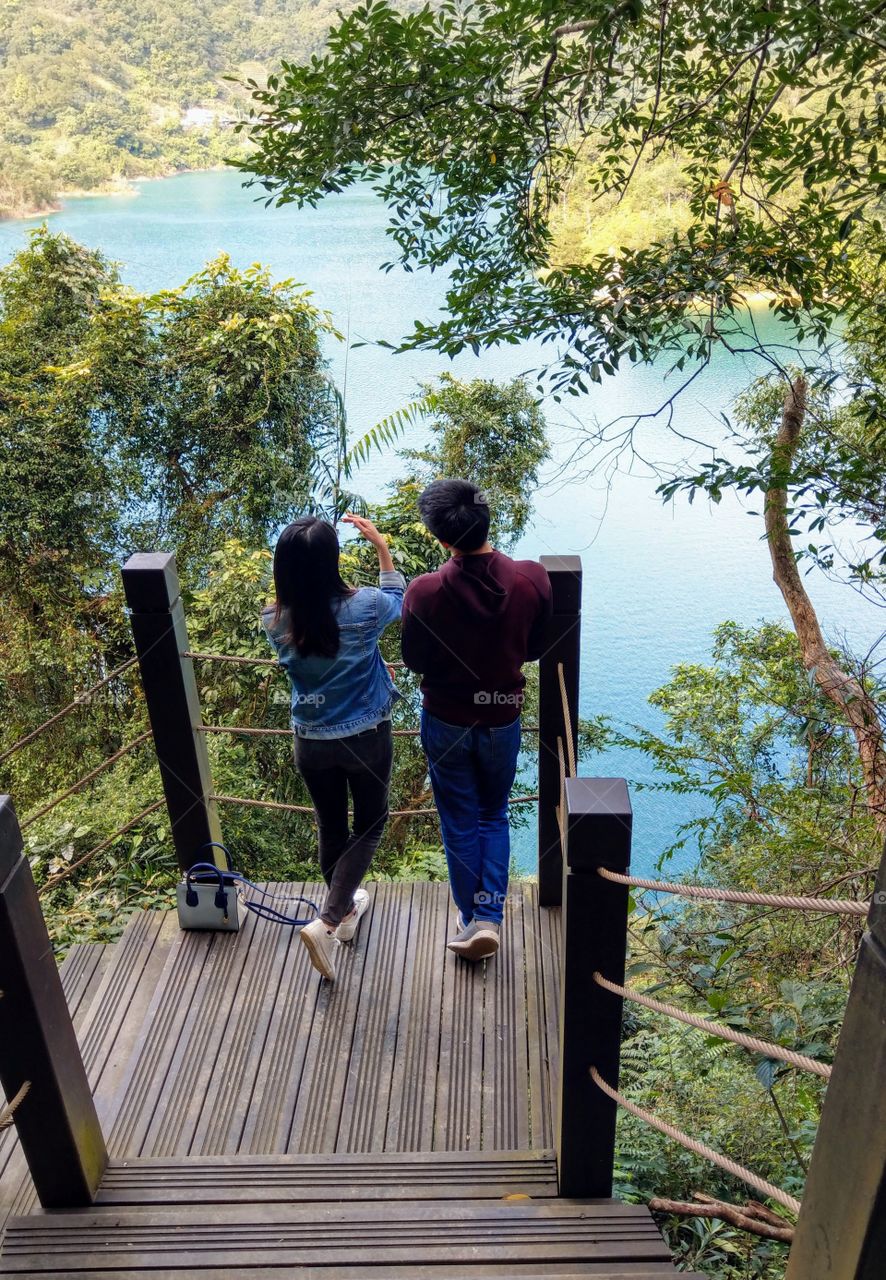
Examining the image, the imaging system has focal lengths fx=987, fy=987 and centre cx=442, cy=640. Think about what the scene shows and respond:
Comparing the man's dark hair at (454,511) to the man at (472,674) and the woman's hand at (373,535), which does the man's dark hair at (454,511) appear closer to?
the man at (472,674)

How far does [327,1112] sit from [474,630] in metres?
1.01

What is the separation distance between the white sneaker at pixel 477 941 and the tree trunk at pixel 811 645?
2411 mm

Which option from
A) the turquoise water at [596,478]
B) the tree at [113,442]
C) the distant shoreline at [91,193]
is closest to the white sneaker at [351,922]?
the tree at [113,442]

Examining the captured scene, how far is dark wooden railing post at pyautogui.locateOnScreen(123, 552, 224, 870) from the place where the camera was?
7.45ft

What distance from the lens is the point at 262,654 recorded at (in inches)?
256

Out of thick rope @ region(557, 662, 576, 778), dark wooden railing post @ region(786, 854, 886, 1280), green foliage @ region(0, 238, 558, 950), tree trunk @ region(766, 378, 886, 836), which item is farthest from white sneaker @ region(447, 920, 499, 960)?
green foliage @ region(0, 238, 558, 950)

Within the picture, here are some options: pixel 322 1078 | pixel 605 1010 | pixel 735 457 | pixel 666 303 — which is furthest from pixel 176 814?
pixel 735 457

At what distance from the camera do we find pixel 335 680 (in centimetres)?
205

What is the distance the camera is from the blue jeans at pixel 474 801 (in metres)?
2.17

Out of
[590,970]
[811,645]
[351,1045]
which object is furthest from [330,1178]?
[811,645]

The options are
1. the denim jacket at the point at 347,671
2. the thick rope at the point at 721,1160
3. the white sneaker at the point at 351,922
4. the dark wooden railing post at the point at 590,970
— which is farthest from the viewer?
the white sneaker at the point at 351,922

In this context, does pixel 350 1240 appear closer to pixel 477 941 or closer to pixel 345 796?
pixel 477 941

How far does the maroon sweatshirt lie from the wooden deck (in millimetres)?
653

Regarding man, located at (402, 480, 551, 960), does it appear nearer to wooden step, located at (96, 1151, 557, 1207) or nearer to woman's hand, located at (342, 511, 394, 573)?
woman's hand, located at (342, 511, 394, 573)
